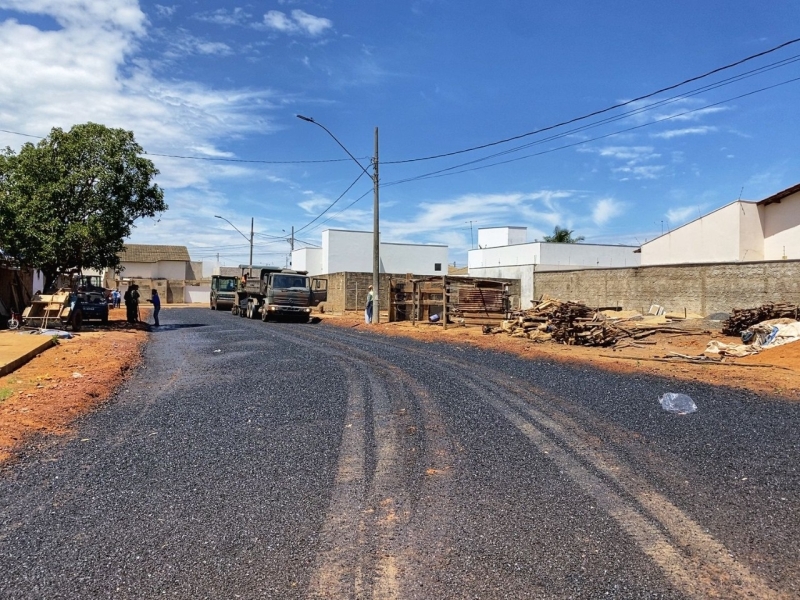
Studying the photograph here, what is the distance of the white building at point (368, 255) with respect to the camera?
178 ft

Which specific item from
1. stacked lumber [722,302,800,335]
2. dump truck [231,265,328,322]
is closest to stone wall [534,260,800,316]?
stacked lumber [722,302,800,335]

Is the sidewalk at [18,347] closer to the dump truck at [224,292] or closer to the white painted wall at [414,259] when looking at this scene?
the dump truck at [224,292]

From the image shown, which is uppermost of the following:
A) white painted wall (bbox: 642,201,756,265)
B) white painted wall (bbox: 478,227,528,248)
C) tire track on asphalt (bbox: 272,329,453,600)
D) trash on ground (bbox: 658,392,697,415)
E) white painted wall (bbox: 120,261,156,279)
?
white painted wall (bbox: 478,227,528,248)

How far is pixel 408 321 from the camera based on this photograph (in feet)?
93.9

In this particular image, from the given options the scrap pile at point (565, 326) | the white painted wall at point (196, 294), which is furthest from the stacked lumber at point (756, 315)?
the white painted wall at point (196, 294)

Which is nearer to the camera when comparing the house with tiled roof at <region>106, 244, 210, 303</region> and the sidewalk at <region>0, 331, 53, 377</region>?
the sidewalk at <region>0, 331, 53, 377</region>

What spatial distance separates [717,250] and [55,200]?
98.9 ft

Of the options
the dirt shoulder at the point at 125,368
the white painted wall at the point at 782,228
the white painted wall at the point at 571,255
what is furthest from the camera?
the white painted wall at the point at 571,255

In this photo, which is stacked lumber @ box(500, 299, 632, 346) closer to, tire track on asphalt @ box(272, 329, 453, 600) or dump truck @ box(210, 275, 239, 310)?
tire track on asphalt @ box(272, 329, 453, 600)

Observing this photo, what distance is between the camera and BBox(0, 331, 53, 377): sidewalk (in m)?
12.5

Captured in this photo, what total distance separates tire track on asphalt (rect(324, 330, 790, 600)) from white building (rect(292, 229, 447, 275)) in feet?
153

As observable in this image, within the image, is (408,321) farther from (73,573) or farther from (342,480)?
(73,573)

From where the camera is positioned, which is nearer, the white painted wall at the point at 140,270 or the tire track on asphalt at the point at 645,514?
the tire track on asphalt at the point at 645,514

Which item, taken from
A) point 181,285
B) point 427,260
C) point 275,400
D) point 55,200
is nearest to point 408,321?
point 55,200
